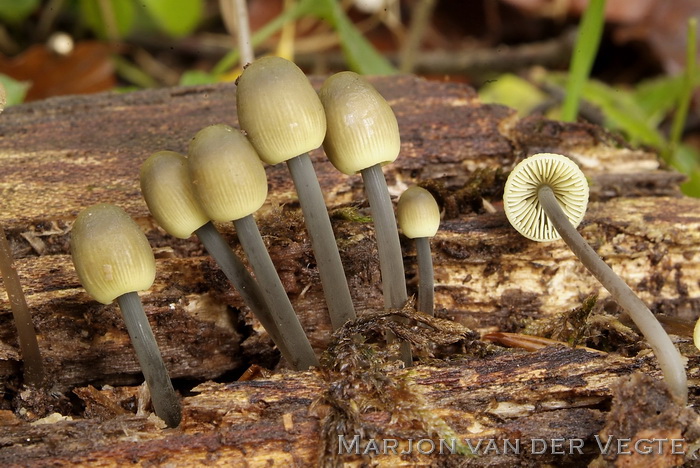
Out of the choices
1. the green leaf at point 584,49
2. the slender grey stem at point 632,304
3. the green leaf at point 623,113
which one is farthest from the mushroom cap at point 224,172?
the green leaf at point 623,113

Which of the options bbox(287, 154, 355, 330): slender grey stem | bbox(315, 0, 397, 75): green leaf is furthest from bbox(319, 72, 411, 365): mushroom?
bbox(315, 0, 397, 75): green leaf

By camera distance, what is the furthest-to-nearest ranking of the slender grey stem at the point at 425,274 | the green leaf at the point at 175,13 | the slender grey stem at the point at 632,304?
1. the green leaf at the point at 175,13
2. the slender grey stem at the point at 425,274
3. the slender grey stem at the point at 632,304

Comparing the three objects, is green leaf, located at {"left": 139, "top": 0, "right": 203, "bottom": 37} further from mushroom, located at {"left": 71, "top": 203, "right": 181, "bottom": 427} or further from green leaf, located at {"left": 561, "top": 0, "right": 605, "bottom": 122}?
mushroom, located at {"left": 71, "top": 203, "right": 181, "bottom": 427}

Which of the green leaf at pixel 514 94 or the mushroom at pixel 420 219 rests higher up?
the green leaf at pixel 514 94

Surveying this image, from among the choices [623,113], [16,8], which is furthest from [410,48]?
[16,8]

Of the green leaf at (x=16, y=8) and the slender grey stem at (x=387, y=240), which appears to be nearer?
the slender grey stem at (x=387, y=240)

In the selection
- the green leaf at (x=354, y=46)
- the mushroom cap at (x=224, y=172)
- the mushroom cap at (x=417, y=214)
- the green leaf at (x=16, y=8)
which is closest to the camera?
the mushroom cap at (x=224, y=172)

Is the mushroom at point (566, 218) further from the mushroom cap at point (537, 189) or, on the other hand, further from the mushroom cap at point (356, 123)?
the mushroom cap at point (356, 123)

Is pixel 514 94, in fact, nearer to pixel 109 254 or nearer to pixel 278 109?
pixel 278 109
